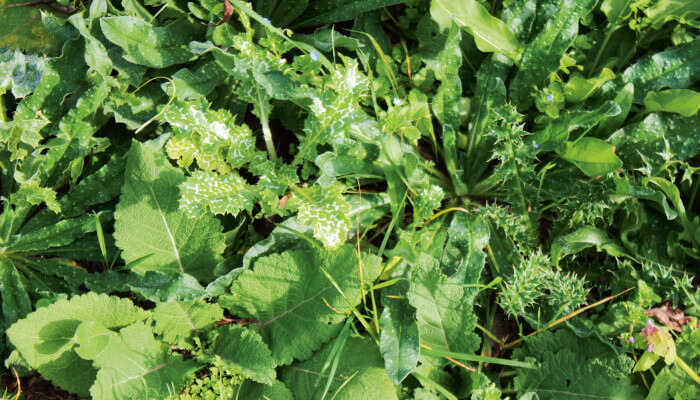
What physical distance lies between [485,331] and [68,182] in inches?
86.7

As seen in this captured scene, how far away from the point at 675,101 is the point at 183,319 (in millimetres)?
2467

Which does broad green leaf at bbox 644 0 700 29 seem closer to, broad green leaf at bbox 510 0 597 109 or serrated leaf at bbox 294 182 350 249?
broad green leaf at bbox 510 0 597 109

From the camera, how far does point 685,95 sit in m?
2.38

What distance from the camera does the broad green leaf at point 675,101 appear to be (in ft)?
7.74

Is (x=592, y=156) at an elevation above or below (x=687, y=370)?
above

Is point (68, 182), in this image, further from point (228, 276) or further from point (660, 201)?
point (660, 201)

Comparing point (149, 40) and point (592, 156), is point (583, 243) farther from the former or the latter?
point (149, 40)

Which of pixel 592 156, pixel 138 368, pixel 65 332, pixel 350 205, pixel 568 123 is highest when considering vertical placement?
pixel 568 123

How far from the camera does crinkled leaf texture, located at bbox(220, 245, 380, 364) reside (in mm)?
2344

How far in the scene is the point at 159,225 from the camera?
8.15 ft

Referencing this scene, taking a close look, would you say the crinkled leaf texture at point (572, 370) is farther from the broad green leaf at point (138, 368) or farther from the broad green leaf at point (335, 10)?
the broad green leaf at point (335, 10)

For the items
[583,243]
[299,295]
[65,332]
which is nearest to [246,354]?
[299,295]

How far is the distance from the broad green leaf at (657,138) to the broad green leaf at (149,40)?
214 centimetres

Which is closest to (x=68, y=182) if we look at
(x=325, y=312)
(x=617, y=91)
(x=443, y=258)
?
(x=325, y=312)
